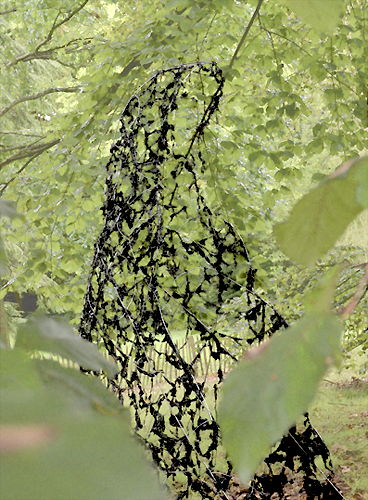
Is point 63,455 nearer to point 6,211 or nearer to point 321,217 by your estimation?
point 321,217

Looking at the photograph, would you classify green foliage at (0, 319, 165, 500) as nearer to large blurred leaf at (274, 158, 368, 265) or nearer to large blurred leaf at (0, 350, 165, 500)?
large blurred leaf at (0, 350, 165, 500)

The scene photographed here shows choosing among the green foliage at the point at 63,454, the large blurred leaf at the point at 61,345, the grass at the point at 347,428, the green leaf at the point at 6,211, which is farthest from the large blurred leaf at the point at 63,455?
the grass at the point at 347,428

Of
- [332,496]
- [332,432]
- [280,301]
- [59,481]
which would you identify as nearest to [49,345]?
[59,481]

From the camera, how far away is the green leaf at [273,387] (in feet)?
0.45

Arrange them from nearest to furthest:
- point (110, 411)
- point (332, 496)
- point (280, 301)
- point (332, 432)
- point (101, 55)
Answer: point (110, 411) → point (332, 496) → point (101, 55) → point (280, 301) → point (332, 432)

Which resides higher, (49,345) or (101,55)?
(101,55)

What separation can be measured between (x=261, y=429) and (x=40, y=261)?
10.3 feet

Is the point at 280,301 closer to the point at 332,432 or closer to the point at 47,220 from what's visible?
the point at 47,220

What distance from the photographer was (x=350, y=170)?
0.19 metres

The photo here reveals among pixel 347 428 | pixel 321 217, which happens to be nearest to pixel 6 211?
pixel 321 217

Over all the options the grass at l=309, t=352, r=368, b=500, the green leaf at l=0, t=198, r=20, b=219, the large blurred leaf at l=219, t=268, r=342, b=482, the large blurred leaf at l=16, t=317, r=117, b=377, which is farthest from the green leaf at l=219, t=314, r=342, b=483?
the grass at l=309, t=352, r=368, b=500

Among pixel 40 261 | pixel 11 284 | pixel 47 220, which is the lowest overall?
pixel 11 284

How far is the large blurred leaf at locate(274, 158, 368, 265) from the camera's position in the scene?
0.20m

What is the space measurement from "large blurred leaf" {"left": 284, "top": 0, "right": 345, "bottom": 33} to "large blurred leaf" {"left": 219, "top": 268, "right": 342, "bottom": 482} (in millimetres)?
151
